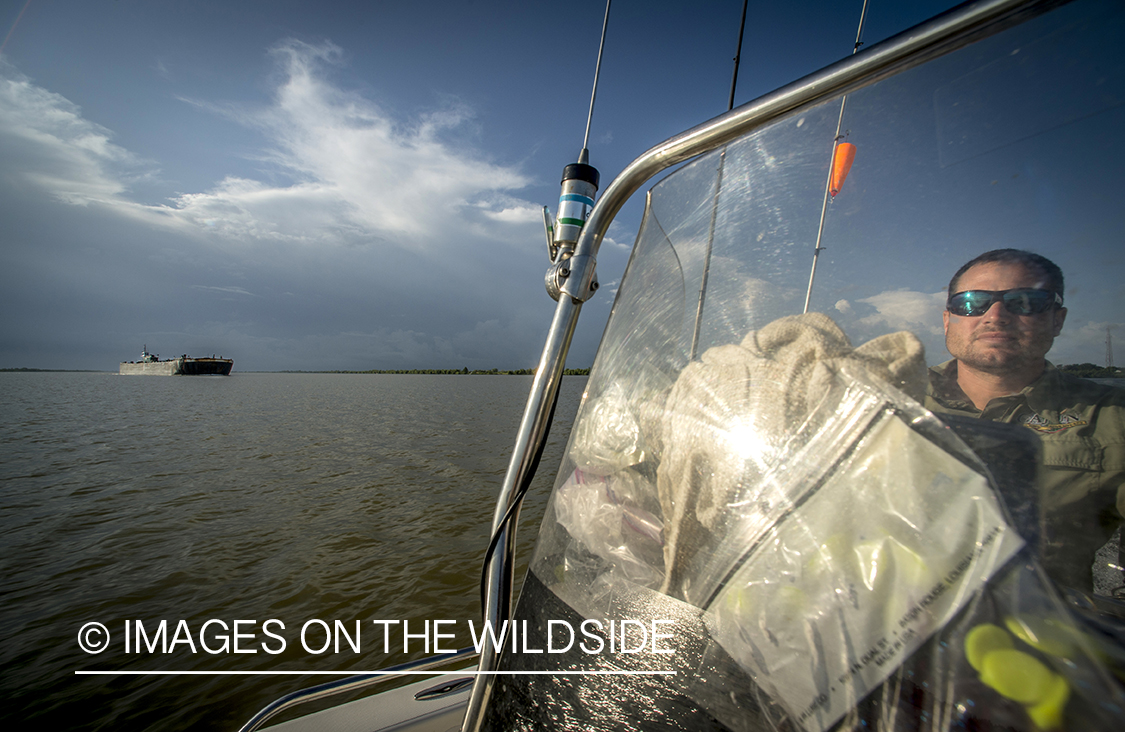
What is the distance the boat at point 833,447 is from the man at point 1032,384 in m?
0.02

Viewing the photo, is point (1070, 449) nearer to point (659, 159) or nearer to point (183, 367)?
point (659, 159)

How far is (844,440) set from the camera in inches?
Answer: 23.0

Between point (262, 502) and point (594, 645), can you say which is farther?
point (262, 502)

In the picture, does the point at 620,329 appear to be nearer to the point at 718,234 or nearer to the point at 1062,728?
the point at 718,234

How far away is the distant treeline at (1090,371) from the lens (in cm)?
58

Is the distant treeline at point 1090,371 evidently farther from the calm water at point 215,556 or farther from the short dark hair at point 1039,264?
the calm water at point 215,556

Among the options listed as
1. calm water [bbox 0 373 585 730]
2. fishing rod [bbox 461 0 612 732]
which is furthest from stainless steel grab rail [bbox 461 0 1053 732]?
calm water [bbox 0 373 585 730]

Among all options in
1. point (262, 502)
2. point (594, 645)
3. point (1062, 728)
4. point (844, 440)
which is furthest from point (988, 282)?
point (262, 502)

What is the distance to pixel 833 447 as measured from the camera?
59 cm

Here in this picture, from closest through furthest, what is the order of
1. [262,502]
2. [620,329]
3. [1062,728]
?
[1062,728]
[620,329]
[262,502]

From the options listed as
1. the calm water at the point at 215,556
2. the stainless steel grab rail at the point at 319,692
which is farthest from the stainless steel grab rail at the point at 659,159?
the calm water at the point at 215,556

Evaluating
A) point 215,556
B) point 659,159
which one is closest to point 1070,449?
point 659,159

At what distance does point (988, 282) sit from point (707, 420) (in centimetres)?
41

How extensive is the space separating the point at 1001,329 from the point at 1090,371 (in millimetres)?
139
